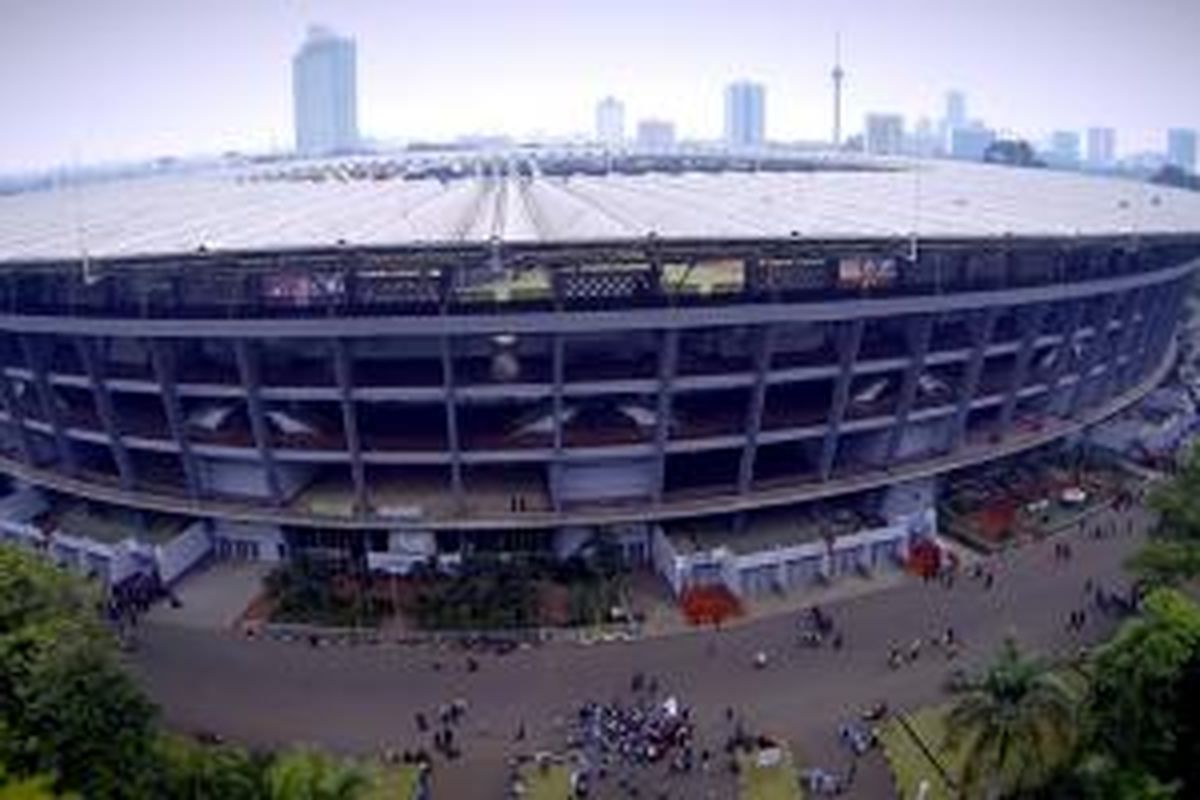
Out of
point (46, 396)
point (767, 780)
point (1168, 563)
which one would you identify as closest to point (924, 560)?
point (1168, 563)

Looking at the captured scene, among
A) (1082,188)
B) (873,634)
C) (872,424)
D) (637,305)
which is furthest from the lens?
(1082,188)

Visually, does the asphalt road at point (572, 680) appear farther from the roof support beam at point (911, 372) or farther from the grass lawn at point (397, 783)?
the roof support beam at point (911, 372)

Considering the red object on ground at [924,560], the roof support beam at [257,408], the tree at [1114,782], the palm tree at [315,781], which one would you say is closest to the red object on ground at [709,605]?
the red object on ground at [924,560]

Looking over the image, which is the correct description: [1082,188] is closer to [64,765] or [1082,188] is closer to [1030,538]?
[1030,538]

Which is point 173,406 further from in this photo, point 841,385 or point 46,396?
point 841,385

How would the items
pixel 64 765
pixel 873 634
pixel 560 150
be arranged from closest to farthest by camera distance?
pixel 64 765, pixel 873 634, pixel 560 150

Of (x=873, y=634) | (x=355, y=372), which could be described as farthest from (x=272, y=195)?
(x=873, y=634)

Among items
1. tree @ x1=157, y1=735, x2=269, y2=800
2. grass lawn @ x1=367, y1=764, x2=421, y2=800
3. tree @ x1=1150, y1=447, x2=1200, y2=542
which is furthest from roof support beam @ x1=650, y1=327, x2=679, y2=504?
tree @ x1=157, y1=735, x2=269, y2=800
